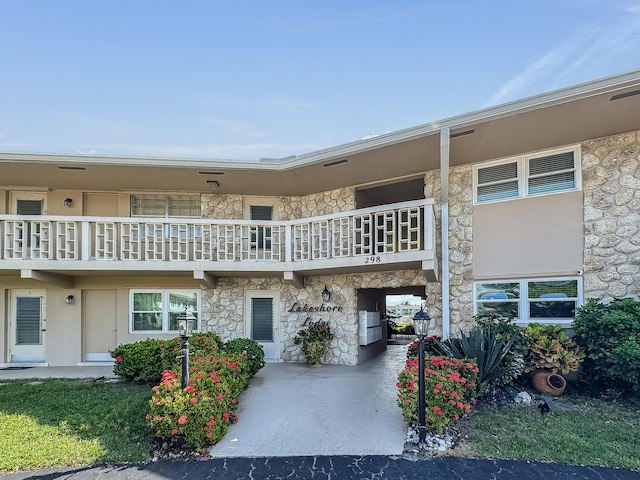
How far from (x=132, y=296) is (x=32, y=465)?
6.87 meters

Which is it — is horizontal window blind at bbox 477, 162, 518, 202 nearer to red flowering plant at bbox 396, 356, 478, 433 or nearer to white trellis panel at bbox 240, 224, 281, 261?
red flowering plant at bbox 396, 356, 478, 433

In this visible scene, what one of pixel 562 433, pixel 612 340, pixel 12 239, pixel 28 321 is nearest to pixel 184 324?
pixel 562 433

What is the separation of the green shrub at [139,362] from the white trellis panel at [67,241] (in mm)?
2797

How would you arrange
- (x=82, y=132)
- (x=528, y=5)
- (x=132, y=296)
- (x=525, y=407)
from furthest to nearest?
(x=82, y=132)
(x=132, y=296)
(x=528, y=5)
(x=525, y=407)

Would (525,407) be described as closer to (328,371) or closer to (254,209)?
(328,371)

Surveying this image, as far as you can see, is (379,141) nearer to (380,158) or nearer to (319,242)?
(380,158)

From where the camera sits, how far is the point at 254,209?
1166cm

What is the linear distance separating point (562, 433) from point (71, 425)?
6895mm

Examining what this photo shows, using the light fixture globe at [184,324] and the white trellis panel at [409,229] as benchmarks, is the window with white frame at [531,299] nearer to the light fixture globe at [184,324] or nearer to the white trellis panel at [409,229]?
the white trellis panel at [409,229]

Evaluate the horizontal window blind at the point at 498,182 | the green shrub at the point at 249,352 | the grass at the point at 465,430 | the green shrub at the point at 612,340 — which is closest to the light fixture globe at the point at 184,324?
the grass at the point at 465,430

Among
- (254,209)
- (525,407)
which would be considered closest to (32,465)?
(525,407)

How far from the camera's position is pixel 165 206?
1146 cm

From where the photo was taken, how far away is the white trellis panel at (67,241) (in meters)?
9.55

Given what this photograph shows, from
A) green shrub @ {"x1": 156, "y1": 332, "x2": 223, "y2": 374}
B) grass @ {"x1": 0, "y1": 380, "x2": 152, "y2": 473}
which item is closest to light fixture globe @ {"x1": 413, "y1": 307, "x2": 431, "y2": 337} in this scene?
grass @ {"x1": 0, "y1": 380, "x2": 152, "y2": 473}
